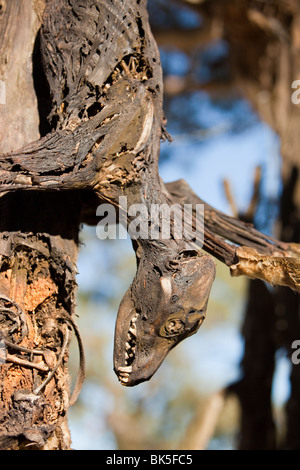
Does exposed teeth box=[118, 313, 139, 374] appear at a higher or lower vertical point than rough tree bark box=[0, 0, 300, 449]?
lower

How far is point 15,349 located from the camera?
4.39ft

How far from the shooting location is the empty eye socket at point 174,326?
131cm

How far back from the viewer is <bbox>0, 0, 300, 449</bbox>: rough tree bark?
1.30 m

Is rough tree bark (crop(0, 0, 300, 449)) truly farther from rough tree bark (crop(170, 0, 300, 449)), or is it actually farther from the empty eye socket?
rough tree bark (crop(170, 0, 300, 449))

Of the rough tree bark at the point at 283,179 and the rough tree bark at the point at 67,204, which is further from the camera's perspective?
the rough tree bark at the point at 283,179

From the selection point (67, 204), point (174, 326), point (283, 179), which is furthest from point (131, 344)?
point (283, 179)

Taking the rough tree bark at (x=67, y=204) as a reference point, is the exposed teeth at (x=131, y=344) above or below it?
below

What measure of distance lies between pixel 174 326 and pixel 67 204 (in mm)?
480

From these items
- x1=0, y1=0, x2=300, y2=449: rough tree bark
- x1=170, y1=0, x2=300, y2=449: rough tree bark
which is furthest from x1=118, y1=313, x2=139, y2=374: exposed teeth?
x1=170, y1=0, x2=300, y2=449: rough tree bark

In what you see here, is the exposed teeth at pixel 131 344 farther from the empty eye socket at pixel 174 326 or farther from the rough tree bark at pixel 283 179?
the rough tree bark at pixel 283 179

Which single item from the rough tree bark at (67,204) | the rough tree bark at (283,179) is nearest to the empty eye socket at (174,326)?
the rough tree bark at (67,204)
